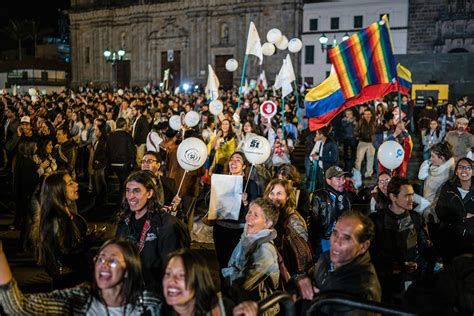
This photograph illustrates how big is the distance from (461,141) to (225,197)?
5923mm

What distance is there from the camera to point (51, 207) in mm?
4340

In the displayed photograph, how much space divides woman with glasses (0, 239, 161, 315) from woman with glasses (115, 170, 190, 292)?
0.85m

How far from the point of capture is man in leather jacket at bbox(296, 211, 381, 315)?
3.16 m

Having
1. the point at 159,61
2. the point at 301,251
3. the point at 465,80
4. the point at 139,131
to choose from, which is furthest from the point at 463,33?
the point at 301,251

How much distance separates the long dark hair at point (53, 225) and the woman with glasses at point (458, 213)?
4134 mm

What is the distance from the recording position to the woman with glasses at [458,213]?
570cm

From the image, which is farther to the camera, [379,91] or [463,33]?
[463,33]

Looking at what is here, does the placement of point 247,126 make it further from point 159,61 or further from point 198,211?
point 159,61

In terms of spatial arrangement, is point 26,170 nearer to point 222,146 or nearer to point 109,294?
point 222,146

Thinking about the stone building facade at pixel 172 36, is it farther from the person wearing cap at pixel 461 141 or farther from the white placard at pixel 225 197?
the white placard at pixel 225 197

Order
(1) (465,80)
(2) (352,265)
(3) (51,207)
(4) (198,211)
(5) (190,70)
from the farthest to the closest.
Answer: (5) (190,70) → (1) (465,80) → (4) (198,211) → (3) (51,207) → (2) (352,265)

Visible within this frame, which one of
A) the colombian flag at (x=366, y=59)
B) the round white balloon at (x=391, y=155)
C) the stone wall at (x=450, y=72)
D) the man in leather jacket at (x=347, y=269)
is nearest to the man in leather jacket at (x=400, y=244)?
the man in leather jacket at (x=347, y=269)

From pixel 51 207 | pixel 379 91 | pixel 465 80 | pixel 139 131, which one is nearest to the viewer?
pixel 51 207

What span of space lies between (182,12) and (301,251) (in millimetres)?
52993
